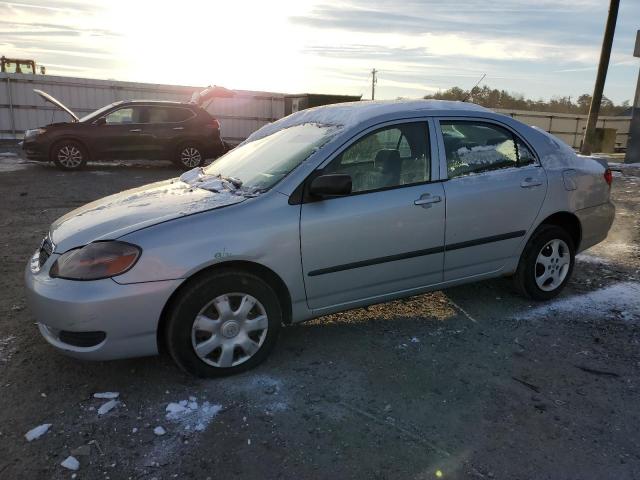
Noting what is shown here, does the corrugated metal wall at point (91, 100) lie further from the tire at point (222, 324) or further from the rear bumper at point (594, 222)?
the tire at point (222, 324)

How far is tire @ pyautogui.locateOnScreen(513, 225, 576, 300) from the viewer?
166 inches

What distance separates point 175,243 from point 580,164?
3.43m

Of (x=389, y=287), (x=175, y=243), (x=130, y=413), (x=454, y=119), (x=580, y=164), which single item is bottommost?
(x=130, y=413)

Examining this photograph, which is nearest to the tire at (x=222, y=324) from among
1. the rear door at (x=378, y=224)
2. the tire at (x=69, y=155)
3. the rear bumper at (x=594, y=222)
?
the rear door at (x=378, y=224)

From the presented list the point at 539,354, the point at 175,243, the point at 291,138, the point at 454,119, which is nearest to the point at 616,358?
the point at 539,354

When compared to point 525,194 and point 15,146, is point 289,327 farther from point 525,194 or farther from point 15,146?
point 15,146

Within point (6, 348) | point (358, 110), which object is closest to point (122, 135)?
point (6, 348)

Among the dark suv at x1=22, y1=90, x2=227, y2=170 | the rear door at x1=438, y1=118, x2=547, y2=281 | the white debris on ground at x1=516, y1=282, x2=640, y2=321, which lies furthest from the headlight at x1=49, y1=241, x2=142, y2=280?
the dark suv at x1=22, y1=90, x2=227, y2=170

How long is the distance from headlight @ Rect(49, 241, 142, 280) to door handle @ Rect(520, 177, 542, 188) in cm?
286

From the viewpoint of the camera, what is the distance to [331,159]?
333 cm

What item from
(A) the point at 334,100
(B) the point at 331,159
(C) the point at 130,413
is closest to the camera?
(C) the point at 130,413

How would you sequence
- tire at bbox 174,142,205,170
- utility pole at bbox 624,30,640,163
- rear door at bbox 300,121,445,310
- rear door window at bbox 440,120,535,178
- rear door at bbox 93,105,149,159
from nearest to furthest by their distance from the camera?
rear door at bbox 300,121,445,310, rear door window at bbox 440,120,535,178, rear door at bbox 93,105,149,159, tire at bbox 174,142,205,170, utility pole at bbox 624,30,640,163

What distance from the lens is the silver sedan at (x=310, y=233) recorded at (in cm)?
286

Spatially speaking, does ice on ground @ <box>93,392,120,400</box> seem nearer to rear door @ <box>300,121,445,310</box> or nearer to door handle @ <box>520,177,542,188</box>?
rear door @ <box>300,121,445,310</box>
